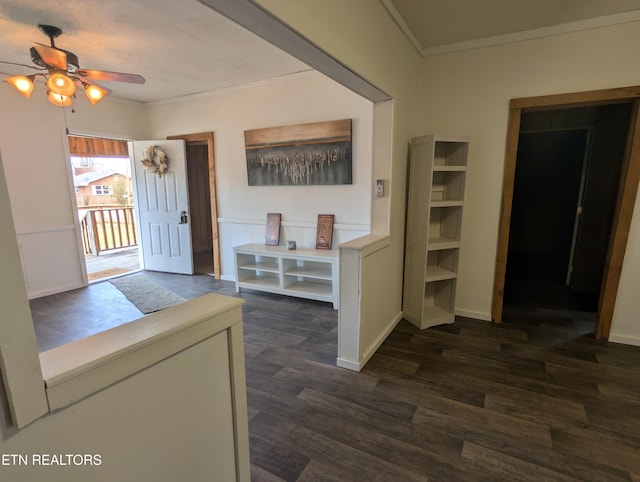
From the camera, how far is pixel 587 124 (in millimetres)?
4051

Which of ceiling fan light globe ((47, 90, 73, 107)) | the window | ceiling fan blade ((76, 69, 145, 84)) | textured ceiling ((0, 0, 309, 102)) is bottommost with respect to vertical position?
the window

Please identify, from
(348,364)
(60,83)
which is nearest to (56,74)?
(60,83)

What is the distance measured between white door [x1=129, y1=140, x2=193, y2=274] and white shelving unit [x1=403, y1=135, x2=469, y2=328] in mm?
3472

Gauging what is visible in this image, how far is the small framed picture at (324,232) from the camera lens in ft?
12.8

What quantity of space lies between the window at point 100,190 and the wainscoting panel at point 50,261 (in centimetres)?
393

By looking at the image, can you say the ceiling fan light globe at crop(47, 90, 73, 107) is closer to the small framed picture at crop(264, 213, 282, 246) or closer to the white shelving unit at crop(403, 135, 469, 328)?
the small framed picture at crop(264, 213, 282, 246)

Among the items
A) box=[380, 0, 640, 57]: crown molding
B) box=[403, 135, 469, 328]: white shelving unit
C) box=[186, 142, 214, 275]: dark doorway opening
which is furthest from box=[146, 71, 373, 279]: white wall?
box=[186, 142, 214, 275]: dark doorway opening

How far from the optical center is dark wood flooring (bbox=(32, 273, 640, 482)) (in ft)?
5.34

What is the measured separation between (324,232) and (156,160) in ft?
9.82

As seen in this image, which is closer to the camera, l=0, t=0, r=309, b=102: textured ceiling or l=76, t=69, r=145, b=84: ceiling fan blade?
l=0, t=0, r=309, b=102: textured ceiling

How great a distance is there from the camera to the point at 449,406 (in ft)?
6.69

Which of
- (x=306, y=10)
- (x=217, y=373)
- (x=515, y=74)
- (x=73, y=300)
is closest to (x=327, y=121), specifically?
(x=515, y=74)

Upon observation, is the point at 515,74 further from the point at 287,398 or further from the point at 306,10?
the point at 287,398

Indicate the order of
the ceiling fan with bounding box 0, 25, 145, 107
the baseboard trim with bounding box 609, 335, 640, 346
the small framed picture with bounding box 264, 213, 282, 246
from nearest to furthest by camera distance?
the ceiling fan with bounding box 0, 25, 145, 107
the baseboard trim with bounding box 609, 335, 640, 346
the small framed picture with bounding box 264, 213, 282, 246
